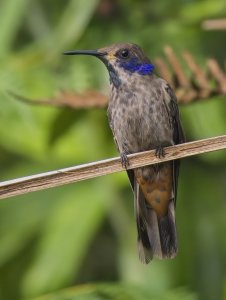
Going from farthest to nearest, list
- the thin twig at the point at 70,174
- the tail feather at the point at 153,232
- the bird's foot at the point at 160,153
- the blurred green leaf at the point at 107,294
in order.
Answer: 1. the tail feather at the point at 153,232
2. the blurred green leaf at the point at 107,294
3. the bird's foot at the point at 160,153
4. the thin twig at the point at 70,174

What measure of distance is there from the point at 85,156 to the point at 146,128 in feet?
3.29

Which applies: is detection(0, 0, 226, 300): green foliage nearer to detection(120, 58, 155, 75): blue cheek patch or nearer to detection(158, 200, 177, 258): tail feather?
detection(120, 58, 155, 75): blue cheek patch

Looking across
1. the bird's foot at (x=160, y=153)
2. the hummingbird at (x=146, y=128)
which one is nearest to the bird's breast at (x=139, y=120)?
the hummingbird at (x=146, y=128)

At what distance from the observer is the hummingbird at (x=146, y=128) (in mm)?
4527

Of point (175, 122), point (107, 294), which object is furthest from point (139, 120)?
point (107, 294)

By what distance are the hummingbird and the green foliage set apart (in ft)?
1.47

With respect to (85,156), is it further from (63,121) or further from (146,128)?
(146,128)

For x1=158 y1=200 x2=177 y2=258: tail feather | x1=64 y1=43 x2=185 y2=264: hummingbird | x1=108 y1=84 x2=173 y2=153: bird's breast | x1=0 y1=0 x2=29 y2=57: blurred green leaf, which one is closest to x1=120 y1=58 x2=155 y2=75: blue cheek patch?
x1=64 y1=43 x2=185 y2=264: hummingbird

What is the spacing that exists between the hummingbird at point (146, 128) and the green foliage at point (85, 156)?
0.45 meters

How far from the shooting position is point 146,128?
454cm

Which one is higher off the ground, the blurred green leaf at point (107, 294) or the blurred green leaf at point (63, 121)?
the blurred green leaf at point (63, 121)

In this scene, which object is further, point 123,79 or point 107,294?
point 123,79

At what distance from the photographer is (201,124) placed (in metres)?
5.16

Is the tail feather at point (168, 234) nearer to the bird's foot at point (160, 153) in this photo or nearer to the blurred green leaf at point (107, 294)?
the blurred green leaf at point (107, 294)
